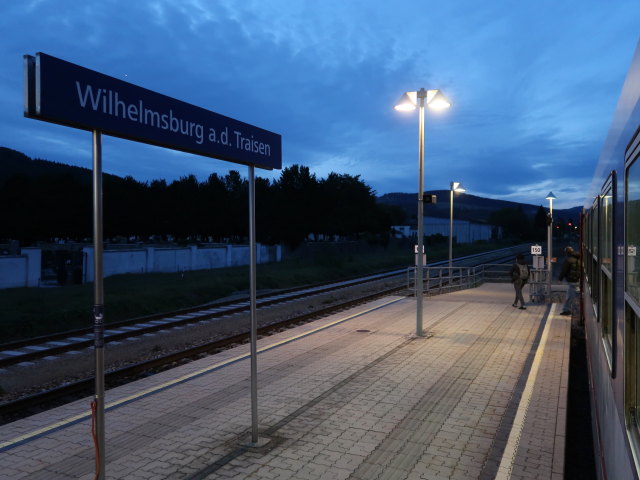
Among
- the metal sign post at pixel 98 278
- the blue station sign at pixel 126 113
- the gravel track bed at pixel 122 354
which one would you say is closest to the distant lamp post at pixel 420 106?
the gravel track bed at pixel 122 354

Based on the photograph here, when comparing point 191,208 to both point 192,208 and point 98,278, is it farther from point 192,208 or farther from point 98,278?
point 98,278

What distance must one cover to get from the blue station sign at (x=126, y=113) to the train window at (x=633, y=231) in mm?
3008

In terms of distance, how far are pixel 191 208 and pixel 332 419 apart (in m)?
52.1

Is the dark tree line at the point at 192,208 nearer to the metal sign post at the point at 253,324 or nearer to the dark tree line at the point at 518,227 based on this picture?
the metal sign post at the point at 253,324

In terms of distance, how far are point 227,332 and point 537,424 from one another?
339 inches

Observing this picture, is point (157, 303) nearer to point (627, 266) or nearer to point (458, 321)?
point (458, 321)

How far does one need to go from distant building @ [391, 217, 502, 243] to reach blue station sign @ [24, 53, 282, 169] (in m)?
99.0

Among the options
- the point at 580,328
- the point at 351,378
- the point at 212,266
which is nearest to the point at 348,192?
the point at 212,266

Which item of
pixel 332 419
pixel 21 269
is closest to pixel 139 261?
pixel 21 269

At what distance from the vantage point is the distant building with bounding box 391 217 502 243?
4289 inches

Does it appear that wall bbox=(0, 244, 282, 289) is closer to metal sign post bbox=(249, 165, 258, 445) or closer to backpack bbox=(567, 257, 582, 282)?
metal sign post bbox=(249, 165, 258, 445)

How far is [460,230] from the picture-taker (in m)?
110

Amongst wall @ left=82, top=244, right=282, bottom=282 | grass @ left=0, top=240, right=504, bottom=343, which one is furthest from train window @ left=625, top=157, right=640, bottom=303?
wall @ left=82, top=244, right=282, bottom=282

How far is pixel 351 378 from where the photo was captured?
7.87m
